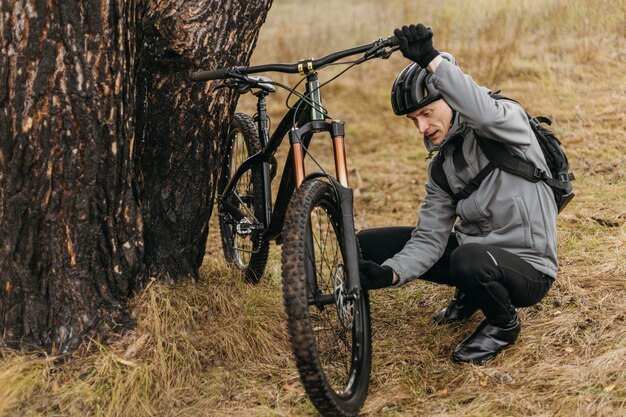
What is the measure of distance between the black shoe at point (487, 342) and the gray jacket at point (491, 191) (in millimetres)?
326

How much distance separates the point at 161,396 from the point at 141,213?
834mm

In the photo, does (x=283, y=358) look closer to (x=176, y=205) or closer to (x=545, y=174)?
(x=176, y=205)

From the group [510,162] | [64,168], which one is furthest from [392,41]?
[64,168]

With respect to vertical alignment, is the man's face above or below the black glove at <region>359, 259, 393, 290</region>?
above

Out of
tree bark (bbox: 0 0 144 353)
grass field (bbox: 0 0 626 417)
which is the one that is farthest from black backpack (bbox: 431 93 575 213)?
tree bark (bbox: 0 0 144 353)

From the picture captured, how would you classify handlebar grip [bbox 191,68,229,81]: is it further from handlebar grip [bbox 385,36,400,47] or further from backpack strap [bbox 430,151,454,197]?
backpack strap [bbox 430,151,454,197]

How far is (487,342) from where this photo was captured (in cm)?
341

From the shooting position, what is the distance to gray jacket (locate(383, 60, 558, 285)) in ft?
9.94

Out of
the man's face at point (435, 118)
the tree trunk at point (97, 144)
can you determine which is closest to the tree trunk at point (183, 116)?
the tree trunk at point (97, 144)

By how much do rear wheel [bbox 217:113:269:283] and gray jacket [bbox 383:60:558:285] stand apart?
0.87m

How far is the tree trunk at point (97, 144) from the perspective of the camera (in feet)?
9.77

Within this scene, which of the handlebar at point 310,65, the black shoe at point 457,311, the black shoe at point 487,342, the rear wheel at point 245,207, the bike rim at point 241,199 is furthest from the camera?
the bike rim at point 241,199

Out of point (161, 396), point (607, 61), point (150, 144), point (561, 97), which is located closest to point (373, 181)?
point (561, 97)

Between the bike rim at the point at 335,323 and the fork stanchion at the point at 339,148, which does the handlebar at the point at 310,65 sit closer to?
the fork stanchion at the point at 339,148
